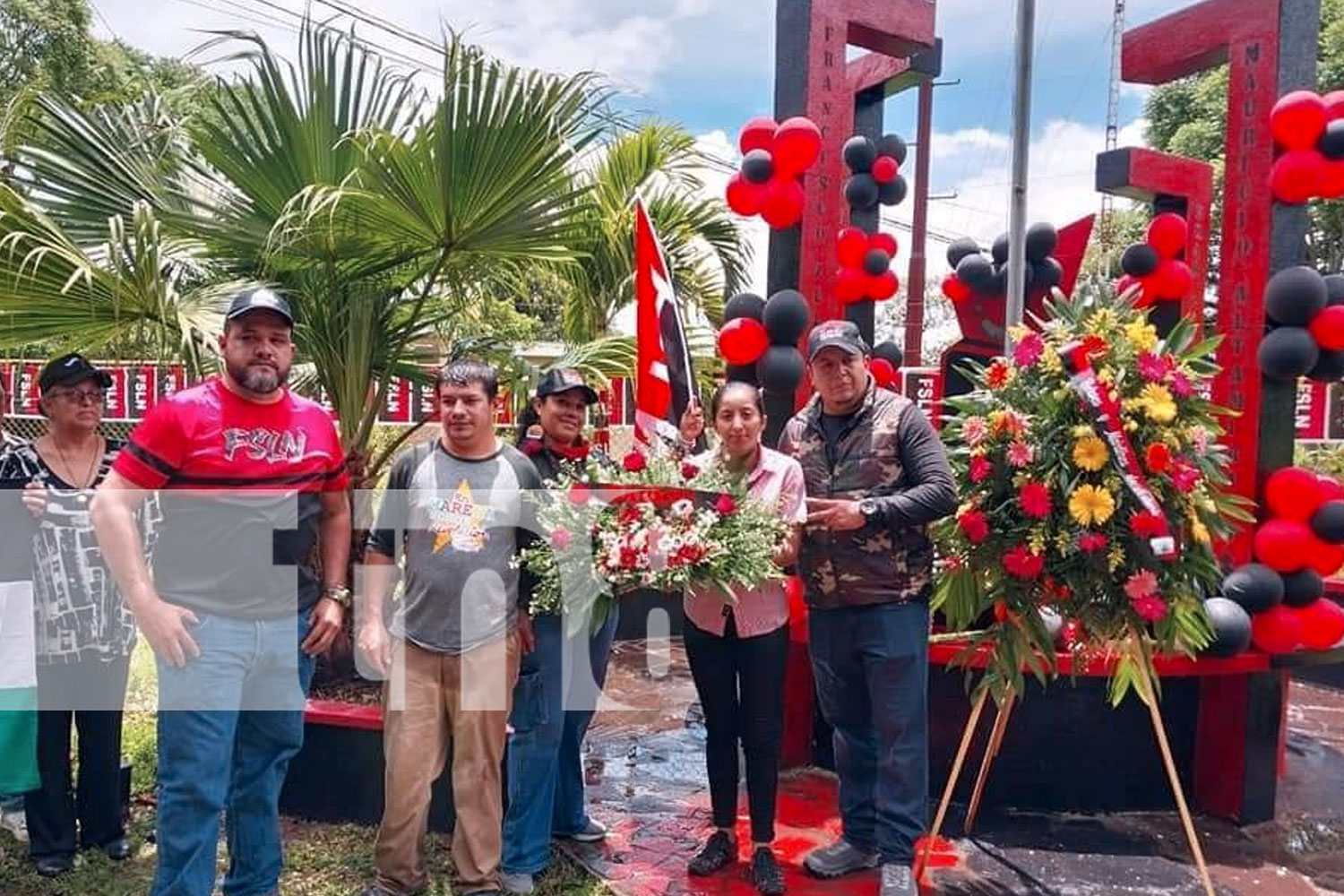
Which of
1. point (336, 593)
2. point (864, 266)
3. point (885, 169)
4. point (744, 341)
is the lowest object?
point (336, 593)

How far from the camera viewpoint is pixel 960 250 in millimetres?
7266

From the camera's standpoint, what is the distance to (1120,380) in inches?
118

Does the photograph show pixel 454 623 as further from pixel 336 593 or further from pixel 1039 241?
pixel 1039 241

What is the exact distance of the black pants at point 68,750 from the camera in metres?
3.28

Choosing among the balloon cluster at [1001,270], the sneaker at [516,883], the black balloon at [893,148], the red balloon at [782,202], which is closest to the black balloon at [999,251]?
the balloon cluster at [1001,270]

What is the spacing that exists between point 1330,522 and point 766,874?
7.65 feet

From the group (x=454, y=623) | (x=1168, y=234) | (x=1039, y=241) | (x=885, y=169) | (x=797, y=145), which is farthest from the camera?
(x=1039, y=241)

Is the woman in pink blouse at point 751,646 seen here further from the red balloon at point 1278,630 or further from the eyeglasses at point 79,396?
the eyeglasses at point 79,396

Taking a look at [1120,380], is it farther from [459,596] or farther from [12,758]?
[12,758]

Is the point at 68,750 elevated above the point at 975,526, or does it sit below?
below

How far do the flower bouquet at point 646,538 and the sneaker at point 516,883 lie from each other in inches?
33.8

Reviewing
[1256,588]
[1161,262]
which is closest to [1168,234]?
[1161,262]

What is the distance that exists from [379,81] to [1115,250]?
1448cm

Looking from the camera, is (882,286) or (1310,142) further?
(882,286)
